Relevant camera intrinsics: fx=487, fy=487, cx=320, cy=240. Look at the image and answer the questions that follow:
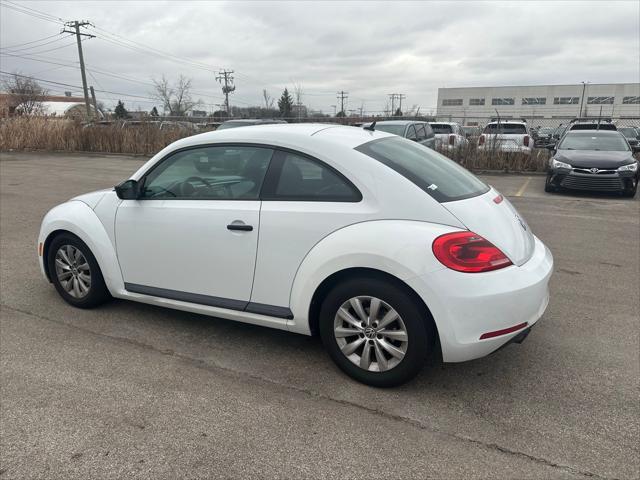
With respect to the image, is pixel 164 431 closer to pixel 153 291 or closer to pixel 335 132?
pixel 153 291

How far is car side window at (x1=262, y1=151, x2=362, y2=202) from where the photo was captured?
309 centimetres

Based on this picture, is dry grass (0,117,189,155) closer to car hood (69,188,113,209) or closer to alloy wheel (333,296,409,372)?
car hood (69,188,113,209)

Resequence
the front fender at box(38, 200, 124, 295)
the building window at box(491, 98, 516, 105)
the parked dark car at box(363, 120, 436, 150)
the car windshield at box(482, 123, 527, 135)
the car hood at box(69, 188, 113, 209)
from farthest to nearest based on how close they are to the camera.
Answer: the building window at box(491, 98, 516, 105) < the car windshield at box(482, 123, 527, 135) < the parked dark car at box(363, 120, 436, 150) < the car hood at box(69, 188, 113, 209) < the front fender at box(38, 200, 124, 295)

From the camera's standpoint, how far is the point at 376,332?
2938mm

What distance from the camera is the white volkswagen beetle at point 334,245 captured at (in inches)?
109

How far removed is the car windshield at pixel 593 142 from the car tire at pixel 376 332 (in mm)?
10449

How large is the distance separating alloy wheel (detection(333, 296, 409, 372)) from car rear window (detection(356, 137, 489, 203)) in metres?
0.77

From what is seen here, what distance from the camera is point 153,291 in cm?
381

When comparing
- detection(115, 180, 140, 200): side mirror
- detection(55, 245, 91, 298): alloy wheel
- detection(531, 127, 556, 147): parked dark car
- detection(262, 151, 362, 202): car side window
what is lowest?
detection(55, 245, 91, 298): alloy wheel

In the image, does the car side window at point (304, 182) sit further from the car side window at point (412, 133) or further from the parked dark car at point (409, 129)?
the car side window at point (412, 133)

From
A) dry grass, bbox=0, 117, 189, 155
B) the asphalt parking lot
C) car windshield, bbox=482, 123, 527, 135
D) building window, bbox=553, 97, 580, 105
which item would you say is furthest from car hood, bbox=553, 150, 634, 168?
building window, bbox=553, 97, 580, 105

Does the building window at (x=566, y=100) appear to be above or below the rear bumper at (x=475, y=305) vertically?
above

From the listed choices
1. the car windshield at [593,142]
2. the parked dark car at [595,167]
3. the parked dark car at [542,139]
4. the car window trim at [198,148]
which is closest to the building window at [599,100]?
the parked dark car at [542,139]

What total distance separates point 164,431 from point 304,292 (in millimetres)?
1134
